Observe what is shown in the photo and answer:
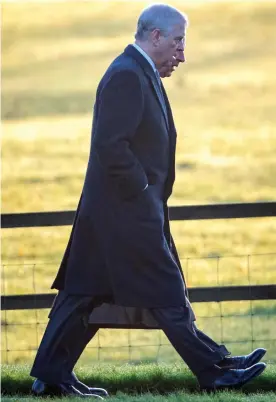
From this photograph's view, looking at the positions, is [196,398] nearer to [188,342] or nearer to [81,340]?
[188,342]

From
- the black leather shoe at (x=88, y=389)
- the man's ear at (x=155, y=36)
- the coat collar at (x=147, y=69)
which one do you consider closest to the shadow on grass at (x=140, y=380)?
the black leather shoe at (x=88, y=389)

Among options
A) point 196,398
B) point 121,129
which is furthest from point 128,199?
point 196,398

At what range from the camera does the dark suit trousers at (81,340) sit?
6.42 m

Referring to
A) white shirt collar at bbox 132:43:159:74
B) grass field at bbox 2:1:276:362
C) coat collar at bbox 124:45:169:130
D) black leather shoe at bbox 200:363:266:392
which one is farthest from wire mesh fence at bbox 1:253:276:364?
white shirt collar at bbox 132:43:159:74

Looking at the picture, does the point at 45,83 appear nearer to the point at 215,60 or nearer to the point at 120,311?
the point at 215,60

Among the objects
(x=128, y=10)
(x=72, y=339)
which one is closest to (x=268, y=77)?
(x=128, y=10)

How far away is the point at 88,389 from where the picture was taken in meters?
6.75

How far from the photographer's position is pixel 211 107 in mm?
22344

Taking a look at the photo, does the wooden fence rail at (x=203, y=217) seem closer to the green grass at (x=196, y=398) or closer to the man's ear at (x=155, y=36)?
the green grass at (x=196, y=398)

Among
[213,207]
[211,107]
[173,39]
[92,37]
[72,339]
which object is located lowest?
[72,339]

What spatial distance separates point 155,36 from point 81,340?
64.0 inches

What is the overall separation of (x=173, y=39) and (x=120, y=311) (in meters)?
1.42

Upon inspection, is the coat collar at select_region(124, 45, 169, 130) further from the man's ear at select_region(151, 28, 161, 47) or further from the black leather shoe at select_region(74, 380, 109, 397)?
the black leather shoe at select_region(74, 380, 109, 397)

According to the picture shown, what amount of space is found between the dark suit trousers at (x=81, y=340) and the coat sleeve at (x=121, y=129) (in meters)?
0.68
